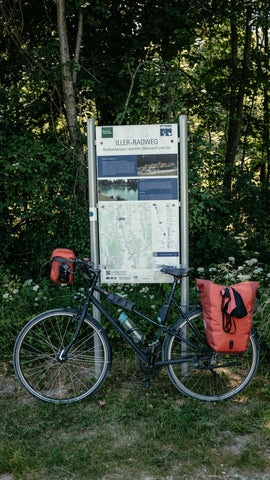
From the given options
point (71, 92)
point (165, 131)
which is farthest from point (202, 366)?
point (71, 92)

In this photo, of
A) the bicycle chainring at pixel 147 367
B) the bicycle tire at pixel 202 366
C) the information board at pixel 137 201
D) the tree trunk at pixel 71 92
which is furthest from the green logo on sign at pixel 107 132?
the tree trunk at pixel 71 92

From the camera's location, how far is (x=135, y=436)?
11.0 feet

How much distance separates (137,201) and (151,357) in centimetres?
136

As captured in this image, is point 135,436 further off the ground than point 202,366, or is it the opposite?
point 202,366

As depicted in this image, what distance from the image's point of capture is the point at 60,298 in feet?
17.4

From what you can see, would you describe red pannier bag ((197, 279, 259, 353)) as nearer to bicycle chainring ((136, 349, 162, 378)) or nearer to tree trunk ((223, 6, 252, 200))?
bicycle chainring ((136, 349, 162, 378))

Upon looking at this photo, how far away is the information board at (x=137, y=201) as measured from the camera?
4051 mm

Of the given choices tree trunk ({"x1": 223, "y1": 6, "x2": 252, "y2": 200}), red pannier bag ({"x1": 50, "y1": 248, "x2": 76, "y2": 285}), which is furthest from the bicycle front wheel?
tree trunk ({"x1": 223, "y1": 6, "x2": 252, "y2": 200})

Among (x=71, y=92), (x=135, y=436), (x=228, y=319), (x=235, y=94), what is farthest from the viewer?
(x=235, y=94)

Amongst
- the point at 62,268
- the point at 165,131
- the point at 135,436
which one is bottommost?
the point at 135,436

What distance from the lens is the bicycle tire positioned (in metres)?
3.79

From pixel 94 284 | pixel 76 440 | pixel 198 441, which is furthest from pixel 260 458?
pixel 94 284

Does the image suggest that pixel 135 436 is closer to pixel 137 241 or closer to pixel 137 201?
pixel 137 241

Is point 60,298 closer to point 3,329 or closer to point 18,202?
point 3,329
